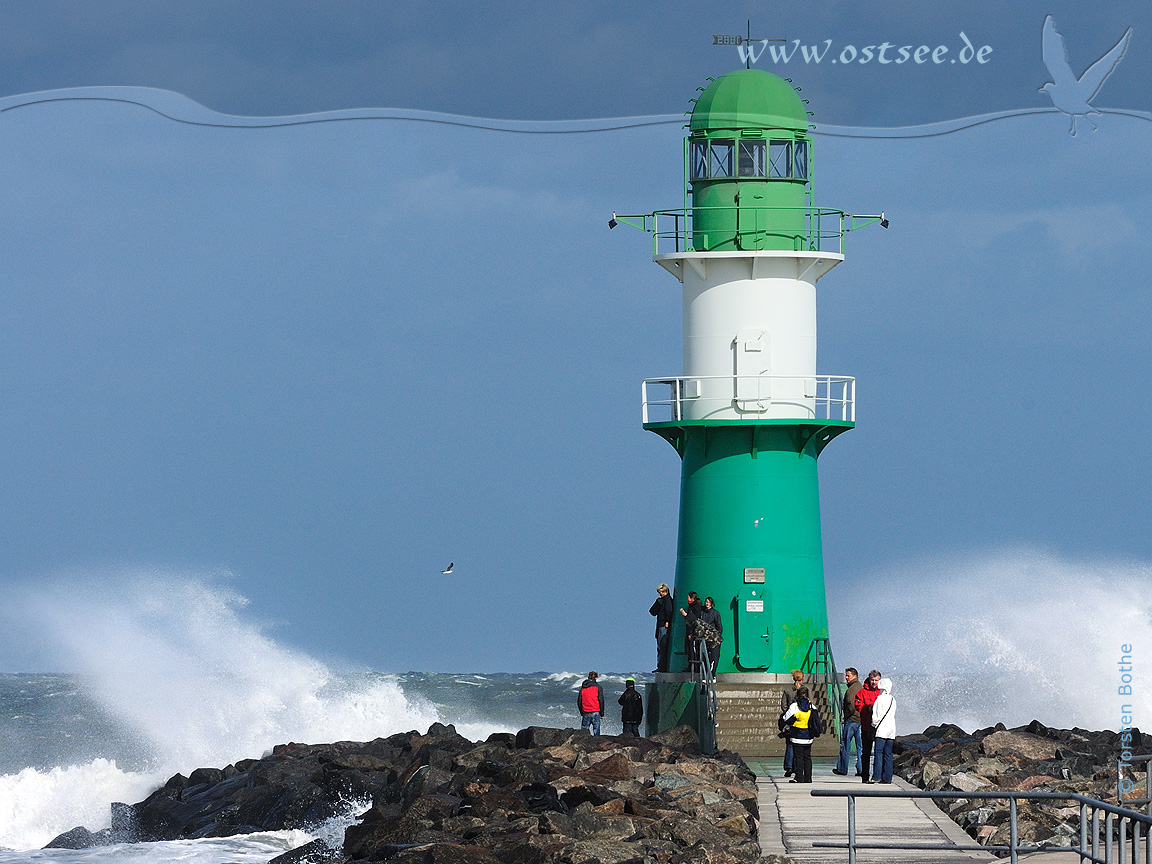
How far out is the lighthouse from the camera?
22.9 meters

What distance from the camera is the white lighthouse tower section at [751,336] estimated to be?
75.7ft

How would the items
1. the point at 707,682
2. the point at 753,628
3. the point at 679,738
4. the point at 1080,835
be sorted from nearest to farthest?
the point at 1080,835 → the point at 679,738 → the point at 707,682 → the point at 753,628

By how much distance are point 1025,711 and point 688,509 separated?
467 inches

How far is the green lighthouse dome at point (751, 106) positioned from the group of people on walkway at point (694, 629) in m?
6.21

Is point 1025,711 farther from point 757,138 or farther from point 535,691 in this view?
point 535,691

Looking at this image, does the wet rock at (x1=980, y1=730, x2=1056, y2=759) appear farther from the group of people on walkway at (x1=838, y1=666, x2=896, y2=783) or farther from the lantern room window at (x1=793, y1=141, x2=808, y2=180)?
the lantern room window at (x1=793, y1=141, x2=808, y2=180)

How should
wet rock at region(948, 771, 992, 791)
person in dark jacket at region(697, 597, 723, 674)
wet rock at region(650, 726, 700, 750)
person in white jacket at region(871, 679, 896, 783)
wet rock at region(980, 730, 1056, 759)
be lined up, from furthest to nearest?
1. person in dark jacket at region(697, 597, 723, 674)
2. wet rock at region(650, 726, 700, 750)
3. wet rock at region(980, 730, 1056, 759)
4. person in white jacket at region(871, 679, 896, 783)
5. wet rock at region(948, 771, 992, 791)

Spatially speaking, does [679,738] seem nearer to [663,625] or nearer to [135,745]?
[663,625]

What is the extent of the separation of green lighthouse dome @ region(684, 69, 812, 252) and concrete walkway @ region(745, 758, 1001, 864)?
25.1 feet

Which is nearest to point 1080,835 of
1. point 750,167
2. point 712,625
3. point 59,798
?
point 712,625

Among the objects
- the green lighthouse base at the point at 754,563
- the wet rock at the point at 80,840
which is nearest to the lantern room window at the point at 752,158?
the green lighthouse base at the point at 754,563

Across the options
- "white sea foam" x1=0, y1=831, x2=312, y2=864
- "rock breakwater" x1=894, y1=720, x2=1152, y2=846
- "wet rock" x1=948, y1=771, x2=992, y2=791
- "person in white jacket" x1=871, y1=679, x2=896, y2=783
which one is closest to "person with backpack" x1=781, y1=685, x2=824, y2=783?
"person in white jacket" x1=871, y1=679, x2=896, y2=783

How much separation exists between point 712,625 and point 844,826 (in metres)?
6.91

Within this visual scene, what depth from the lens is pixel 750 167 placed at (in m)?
23.4
